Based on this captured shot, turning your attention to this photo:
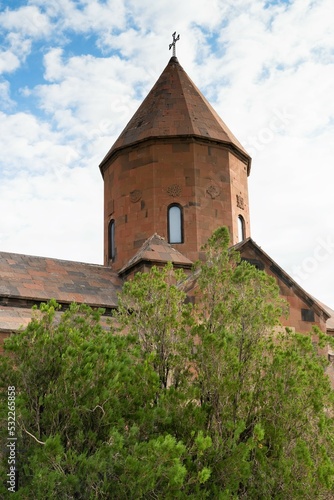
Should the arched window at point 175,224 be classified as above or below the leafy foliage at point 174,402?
above

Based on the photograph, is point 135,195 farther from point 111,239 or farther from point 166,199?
point 111,239

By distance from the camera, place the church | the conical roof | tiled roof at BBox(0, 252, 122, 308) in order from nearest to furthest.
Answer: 1. tiled roof at BBox(0, 252, 122, 308)
2. the church
3. the conical roof

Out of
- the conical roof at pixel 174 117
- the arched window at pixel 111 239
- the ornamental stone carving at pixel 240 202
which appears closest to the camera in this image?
the conical roof at pixel 174 117

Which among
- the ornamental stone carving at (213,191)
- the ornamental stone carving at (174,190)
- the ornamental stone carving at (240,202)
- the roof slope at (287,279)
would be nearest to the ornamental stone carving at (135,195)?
the ornamental stone carving at (174,190)

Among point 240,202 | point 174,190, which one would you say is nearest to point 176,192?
point 174,190

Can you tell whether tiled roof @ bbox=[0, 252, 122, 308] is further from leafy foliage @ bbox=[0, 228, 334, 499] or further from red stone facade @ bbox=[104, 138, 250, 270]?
Answer: leafy foliage @ bbox=[0, 228, 334, 499]

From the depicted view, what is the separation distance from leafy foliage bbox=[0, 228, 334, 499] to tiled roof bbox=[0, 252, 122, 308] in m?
3.64

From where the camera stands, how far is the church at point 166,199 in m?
9.74

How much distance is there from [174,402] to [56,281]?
5200mm

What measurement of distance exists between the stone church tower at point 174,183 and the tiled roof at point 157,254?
43 cm

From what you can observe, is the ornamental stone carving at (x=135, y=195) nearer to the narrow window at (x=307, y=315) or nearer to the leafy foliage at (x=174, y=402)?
the narrow window at (x=307, y=315)

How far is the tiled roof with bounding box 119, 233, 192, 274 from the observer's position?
9.77m

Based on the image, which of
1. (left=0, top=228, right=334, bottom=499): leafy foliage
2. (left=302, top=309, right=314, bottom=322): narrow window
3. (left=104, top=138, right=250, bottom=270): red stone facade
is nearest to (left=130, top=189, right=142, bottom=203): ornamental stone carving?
(left=104, top=138, right=250, bottom=270): red stone facade

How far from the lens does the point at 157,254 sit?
32.5ft
